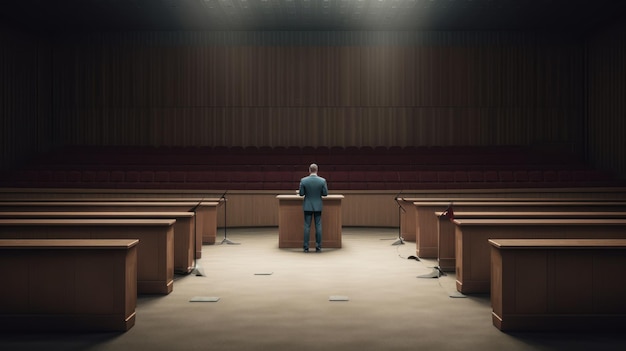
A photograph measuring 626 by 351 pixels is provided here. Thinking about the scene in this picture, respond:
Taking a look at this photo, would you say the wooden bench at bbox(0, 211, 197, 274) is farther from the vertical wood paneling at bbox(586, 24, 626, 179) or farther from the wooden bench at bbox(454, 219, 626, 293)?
the vertical wood paneling at bbox(586, 24, 626, 179)

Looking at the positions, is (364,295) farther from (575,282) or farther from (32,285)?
(32,285)

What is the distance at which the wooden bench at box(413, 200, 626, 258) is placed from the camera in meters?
7.30

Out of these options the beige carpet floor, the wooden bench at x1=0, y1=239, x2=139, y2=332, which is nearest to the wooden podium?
the beige carpet floor

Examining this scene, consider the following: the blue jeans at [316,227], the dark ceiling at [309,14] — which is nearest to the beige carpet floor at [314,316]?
the blue jeans at [316,227]

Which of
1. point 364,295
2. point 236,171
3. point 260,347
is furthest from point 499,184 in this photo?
point 260,347

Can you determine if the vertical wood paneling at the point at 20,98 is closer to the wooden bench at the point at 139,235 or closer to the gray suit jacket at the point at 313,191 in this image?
the gray suit jacket at the point at 313,191

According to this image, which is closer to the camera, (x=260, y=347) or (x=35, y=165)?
(x=260, y=347)

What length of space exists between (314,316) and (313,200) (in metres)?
3.71

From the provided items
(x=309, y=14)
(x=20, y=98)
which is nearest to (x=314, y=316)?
(x=309, y=14)

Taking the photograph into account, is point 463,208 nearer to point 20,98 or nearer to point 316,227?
point 316,227

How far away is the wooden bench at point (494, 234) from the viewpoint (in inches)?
205

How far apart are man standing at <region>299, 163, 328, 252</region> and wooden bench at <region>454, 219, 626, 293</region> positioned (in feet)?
9.73

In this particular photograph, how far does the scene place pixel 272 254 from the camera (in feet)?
26.4

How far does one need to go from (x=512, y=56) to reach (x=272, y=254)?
37.8ft
